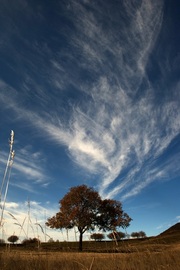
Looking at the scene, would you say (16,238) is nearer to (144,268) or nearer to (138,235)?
(144,268)

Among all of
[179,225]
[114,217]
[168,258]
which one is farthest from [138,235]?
[168,258]

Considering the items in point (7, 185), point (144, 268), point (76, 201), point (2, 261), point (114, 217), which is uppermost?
point (76, 201)

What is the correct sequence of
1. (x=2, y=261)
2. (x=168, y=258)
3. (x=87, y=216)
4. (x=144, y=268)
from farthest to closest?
(x=87, y=216) → (x=168, y=258) → (x=2, y=261) → (x=144, y=268)

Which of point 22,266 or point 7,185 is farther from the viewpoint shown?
point 22,266

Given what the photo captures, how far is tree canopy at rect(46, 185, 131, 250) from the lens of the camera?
50.2 metres

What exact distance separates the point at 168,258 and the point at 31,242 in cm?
433

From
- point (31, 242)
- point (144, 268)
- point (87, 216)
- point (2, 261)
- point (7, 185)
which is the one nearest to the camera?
point (7, 185)

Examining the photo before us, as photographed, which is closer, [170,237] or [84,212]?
[84,212]

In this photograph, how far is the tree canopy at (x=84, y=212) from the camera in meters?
50.2

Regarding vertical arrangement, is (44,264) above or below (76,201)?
below

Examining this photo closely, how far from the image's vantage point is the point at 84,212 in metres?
50.6

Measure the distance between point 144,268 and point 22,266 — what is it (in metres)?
2.90

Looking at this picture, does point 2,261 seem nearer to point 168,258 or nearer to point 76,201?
point 168,258

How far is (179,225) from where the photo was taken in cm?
10062
